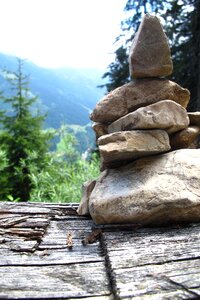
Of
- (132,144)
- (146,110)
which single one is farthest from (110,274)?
(146,110)

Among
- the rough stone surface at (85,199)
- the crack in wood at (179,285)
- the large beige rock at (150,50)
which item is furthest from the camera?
the rough stone surface at (85,199)

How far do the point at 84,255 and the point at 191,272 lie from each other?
792mm

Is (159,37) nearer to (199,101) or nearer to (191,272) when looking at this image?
(191,272)

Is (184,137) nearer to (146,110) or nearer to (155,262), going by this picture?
(146,110)

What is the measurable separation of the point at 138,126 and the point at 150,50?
0.82 metres

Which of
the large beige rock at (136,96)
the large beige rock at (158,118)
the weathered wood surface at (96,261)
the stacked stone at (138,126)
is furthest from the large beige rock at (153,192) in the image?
the large beige rock at (136,96)

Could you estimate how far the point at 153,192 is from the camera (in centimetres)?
287

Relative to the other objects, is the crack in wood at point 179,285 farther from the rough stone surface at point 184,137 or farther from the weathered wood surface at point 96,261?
the rough stone surface at point 184,137

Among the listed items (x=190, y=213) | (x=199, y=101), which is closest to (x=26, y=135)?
(x=199, y=101)

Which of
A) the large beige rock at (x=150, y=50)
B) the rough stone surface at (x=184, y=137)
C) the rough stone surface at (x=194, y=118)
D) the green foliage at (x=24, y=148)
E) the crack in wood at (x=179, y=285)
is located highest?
the large beige rock at (x=150, y=50)

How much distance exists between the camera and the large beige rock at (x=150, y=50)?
133 inches

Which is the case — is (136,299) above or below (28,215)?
above

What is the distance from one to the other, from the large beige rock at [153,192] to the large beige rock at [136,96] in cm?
59

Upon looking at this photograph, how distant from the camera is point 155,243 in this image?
2496 millimetres
